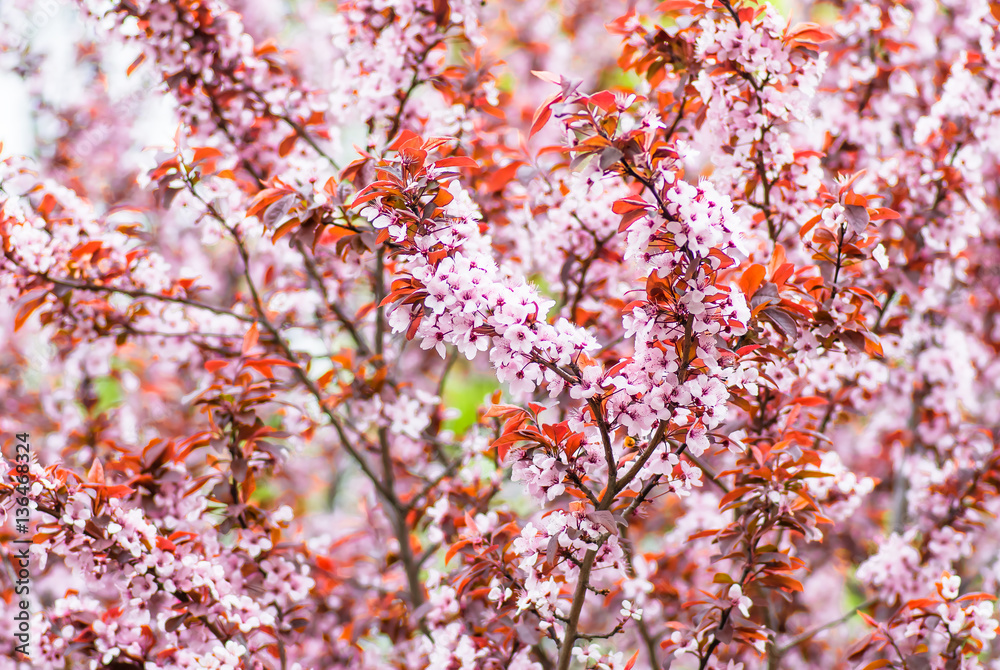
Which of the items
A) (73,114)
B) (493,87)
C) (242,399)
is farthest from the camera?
(73,114)

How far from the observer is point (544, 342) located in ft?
5.83

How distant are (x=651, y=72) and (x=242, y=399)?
1851 millimetres

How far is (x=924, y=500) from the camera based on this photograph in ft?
10.8

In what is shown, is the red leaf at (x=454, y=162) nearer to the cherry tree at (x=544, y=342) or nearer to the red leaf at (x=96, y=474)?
the cherry tree at (x=544, y=342)

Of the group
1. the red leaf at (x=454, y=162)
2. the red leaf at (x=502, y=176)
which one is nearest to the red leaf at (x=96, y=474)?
the red leaf at (x=454, y=162)

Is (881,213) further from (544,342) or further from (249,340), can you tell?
(249,340)

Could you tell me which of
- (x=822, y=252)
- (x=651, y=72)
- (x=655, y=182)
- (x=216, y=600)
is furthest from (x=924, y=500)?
(x=216, y=600)

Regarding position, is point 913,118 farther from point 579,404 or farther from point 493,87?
point 579,404

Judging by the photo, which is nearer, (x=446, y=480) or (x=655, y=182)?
(x=655, y=182)

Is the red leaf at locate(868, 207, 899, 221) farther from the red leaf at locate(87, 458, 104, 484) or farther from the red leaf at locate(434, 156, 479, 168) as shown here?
the red leaf at locate(87, 458, 104, 484)

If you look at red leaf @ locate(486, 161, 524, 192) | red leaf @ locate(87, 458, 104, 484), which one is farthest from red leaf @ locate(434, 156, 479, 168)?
red leaf @ locate(87, 458, 104, 484)

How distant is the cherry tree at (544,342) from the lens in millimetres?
1874

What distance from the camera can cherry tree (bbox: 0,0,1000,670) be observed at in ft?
6.15

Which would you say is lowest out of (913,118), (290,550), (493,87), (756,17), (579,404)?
(290,550)
